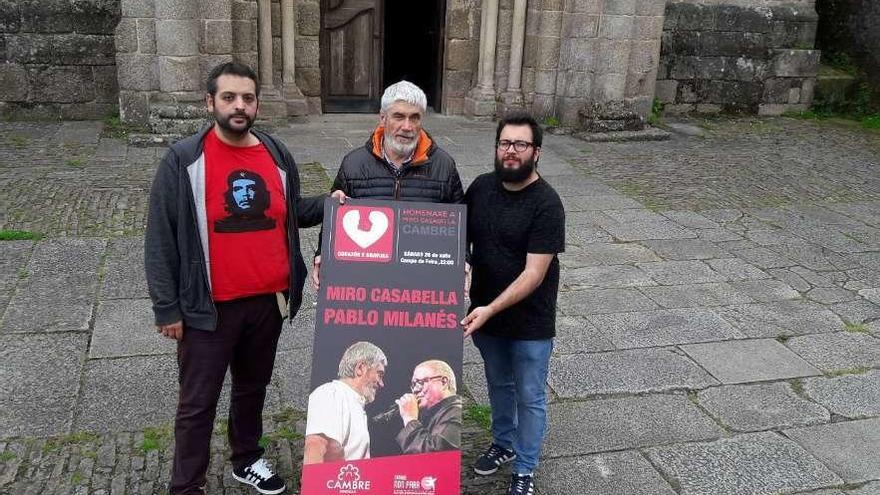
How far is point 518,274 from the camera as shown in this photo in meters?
3.08

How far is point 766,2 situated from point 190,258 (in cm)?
1193

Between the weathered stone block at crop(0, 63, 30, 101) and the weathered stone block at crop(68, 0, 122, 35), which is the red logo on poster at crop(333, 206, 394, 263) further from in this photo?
the weathered stone block at crop(0, 63, 30, 101)

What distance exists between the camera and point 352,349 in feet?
9.55

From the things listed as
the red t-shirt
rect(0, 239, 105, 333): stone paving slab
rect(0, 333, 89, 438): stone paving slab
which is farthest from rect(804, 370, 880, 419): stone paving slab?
rect(0, 239, 105, 333): stone paving slab

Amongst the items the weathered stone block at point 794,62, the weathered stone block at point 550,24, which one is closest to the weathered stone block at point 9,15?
the weathered stone block at point 550,24

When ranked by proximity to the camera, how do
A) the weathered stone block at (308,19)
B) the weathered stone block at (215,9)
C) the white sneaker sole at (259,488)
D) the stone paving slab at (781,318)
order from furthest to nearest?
the weathered stone block at (308,19) < the weathered stone block at (215,9) < the stone paving slab at (781,318) < the white sneaker sole at (259,488)

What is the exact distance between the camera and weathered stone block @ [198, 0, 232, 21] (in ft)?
28.8

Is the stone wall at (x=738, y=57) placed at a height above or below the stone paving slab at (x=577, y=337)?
above

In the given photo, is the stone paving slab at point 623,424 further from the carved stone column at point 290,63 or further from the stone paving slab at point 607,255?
the carved stone column at point 290,63

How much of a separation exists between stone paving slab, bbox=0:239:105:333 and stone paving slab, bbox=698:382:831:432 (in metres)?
3.63

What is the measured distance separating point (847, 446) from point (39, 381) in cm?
406

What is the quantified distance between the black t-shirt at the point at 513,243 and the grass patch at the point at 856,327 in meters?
3.02

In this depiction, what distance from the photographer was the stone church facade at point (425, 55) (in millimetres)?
9000

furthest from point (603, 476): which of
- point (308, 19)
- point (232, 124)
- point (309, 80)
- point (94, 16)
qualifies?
point (94, 16)
